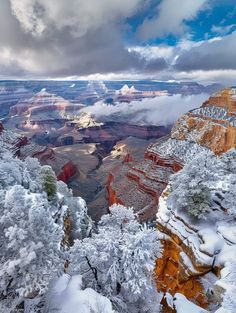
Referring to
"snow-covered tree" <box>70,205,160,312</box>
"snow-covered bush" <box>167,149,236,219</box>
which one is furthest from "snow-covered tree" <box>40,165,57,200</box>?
"snow-covered tree" <box>70,205,160,312</box>

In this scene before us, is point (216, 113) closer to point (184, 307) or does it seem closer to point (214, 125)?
point (214, 125)

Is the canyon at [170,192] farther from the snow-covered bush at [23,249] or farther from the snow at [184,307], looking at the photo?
the snow-covered bush at [23,249]

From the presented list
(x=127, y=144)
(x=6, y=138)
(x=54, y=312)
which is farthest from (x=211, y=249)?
(x=127, y=144)

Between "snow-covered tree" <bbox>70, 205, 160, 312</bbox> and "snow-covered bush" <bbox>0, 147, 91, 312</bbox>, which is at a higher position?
"snow-covered bush" <bbox>0, 147, 91, 312</bbox>

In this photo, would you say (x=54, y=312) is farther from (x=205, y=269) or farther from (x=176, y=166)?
(x=176, y=166)

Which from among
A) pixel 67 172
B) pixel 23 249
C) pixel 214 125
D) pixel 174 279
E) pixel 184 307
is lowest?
pixel 67 172

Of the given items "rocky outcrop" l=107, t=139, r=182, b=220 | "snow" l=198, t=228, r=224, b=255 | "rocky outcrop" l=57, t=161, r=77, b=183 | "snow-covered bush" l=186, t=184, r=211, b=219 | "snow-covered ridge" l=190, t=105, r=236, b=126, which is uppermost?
"snow-covered bush" l=186, t=184, r=211, b=219

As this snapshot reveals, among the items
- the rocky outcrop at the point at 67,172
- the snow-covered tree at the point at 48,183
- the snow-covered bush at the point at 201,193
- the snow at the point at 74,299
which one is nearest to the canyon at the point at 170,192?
the snow-covered bush at the point at 201,193

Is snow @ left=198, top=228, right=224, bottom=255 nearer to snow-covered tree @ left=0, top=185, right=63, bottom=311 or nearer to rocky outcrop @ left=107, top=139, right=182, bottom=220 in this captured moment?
snow-covered tree @ left=0, top=185, right=63, bottom=311

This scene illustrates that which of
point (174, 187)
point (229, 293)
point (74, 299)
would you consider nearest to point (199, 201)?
point (174, 187)

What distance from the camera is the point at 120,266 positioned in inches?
890

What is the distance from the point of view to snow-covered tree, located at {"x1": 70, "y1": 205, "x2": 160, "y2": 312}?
21.8 metres

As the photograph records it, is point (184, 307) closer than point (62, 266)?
No

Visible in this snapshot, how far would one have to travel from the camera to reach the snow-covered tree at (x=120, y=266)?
2175 centimetres
